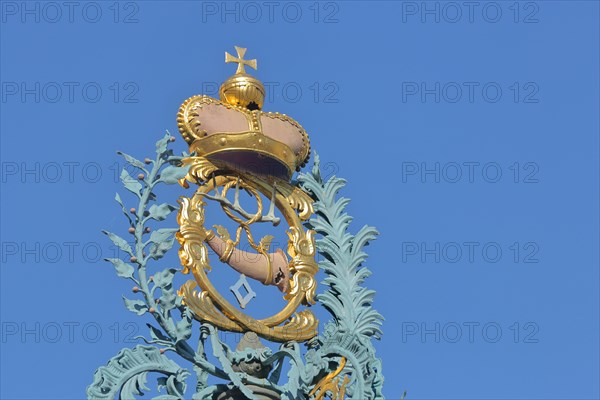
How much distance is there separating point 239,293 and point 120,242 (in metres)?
1.35

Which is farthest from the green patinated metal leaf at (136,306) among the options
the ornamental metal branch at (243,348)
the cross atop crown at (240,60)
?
the cross atop crown at (240,60)

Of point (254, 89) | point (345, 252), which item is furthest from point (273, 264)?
point (254, 89)

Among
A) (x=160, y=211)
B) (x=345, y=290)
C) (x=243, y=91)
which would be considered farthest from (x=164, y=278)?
(x=243, y=91)

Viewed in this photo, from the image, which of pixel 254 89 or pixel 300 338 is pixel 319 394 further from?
pixel 254 89

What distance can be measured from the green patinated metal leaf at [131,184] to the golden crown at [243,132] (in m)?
1.00

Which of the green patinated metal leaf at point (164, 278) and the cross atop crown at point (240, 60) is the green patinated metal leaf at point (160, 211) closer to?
the green patinated metal leaf at point (164, 278)

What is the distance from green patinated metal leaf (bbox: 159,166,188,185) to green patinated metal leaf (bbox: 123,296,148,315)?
1.16 metres

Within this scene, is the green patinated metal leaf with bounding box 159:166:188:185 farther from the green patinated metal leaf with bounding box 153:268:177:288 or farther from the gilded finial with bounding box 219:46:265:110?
the gilded finial with bounding box 219:46:265:110

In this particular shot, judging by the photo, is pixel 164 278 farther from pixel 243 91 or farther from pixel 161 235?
pixel 243 91

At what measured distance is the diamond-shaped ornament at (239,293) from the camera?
16438mm

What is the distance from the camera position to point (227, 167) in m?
16.9

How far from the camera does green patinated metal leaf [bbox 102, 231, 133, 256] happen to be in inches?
616

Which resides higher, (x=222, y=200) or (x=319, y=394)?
(x=222, y=200)

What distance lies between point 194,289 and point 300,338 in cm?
107
